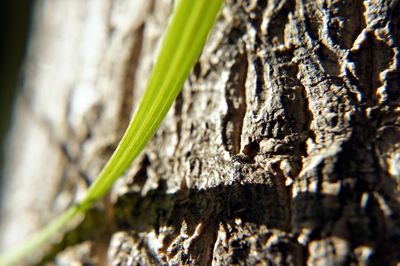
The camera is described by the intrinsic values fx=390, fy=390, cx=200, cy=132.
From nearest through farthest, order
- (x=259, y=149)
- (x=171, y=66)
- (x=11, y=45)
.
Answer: (x=171, y=66) < (x=259, y=149) < (x=11, y=45)

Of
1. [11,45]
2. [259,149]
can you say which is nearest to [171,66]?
[259,149]

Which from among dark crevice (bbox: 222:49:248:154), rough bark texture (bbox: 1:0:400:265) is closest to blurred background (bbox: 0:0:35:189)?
rough bark texture (bbox: 1:0:400:265)

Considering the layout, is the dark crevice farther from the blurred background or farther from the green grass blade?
the blurred background

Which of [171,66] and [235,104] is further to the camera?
[235,104]

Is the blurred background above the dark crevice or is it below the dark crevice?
above

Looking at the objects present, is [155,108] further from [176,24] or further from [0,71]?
[0,71]

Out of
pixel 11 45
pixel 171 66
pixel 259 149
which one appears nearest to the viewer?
pixel 171 66

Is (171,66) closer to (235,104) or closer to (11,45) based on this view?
(235,104)

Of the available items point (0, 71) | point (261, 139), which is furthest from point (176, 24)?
point (0, 71)
